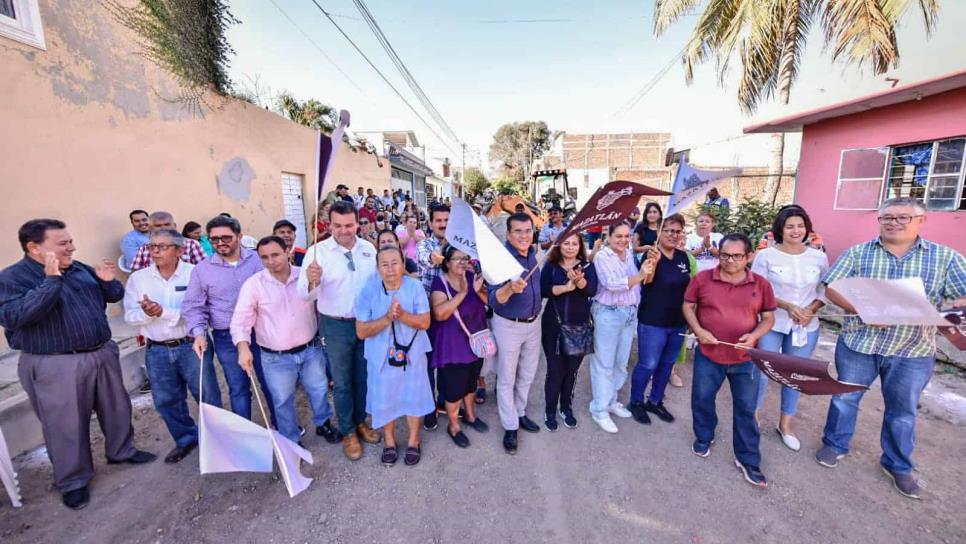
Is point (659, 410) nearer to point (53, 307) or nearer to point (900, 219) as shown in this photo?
point (900, 219)

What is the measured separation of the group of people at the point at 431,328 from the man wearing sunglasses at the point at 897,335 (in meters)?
0.01

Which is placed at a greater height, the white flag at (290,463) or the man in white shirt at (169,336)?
the man in white shirt at (169,336)

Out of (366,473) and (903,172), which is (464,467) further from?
(903,172)

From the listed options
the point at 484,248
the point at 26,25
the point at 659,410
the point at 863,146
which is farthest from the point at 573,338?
the point at 863,146

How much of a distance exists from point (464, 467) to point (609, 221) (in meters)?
2.16

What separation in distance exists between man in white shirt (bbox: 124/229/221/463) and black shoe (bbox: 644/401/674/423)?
3774mm

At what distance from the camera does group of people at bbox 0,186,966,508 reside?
2615mm

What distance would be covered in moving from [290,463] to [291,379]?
0.65m

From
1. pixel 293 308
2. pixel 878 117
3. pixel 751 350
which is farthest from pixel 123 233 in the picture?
pixel 878 117

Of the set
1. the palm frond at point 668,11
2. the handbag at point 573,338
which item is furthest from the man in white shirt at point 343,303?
the palm frond at point 668,11

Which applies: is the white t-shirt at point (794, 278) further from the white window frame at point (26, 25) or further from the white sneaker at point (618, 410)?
the white window frame at point (26, 25)

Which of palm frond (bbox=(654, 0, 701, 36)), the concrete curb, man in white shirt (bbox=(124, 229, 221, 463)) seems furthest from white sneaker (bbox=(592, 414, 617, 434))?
palm frond (bbox=(654, 0, 701, 36))

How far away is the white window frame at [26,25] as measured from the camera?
4.24 meters

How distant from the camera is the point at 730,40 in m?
10.1
